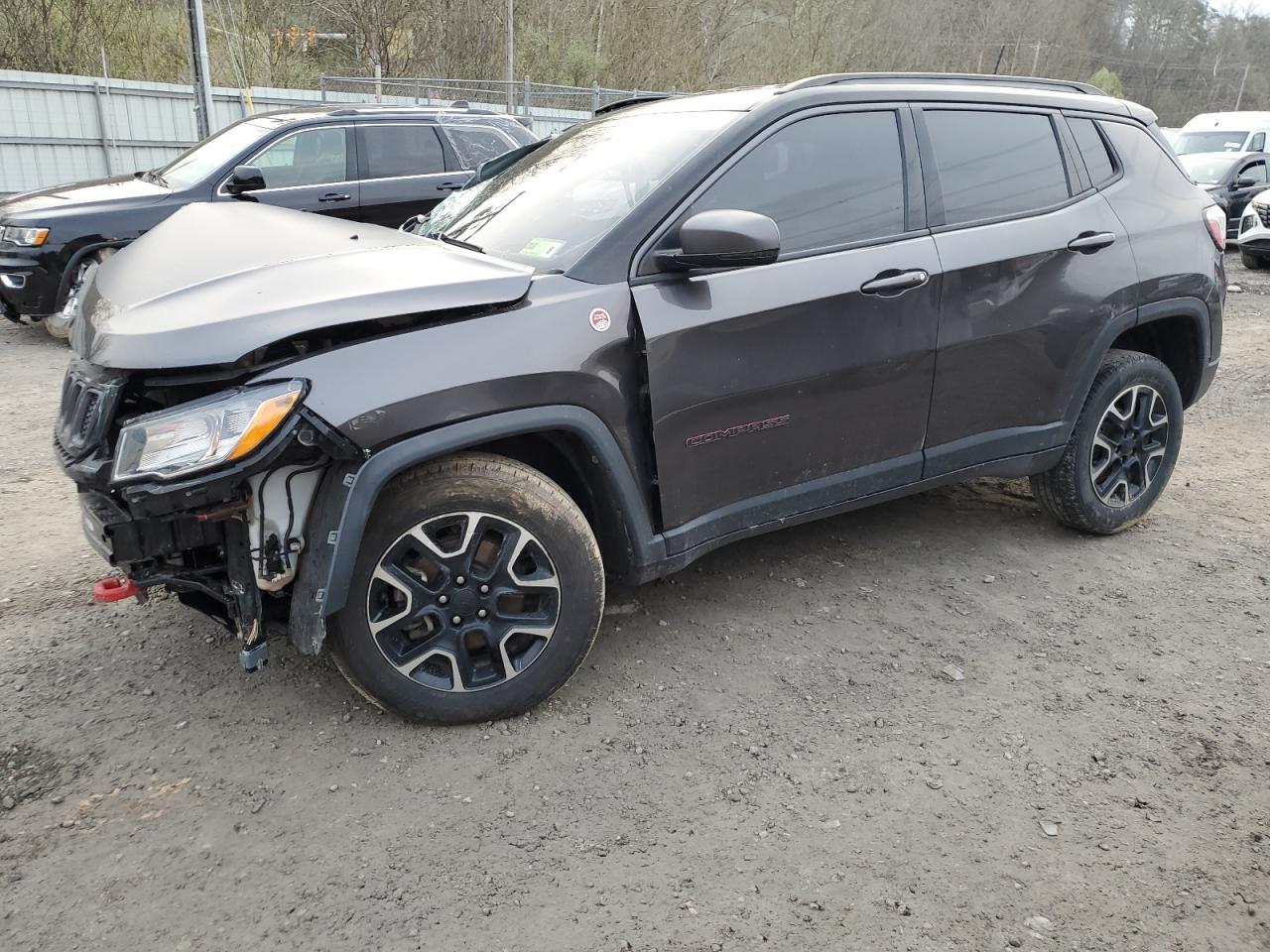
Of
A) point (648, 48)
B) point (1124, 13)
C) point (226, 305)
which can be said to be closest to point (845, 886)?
point (226, 305)

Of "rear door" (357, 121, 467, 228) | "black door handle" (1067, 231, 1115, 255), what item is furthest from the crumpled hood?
"rear door" (357, 121, 467, 228)

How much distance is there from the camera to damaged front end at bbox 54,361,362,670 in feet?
8.13

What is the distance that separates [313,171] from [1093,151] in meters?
6.34

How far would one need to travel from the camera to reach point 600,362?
9.76 ft

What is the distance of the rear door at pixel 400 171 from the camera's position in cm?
852

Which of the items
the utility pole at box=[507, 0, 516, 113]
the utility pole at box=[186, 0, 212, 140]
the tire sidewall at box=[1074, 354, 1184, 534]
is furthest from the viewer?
the utility pole at box=[507, 0, 516, 113]

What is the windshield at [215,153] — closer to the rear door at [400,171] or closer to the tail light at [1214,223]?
the rear door at [400,171]

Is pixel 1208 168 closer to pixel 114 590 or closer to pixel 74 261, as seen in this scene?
pixel 74 261

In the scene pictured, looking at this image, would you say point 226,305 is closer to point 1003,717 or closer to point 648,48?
point 1003,717

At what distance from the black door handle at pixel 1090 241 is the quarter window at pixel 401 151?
626 cm

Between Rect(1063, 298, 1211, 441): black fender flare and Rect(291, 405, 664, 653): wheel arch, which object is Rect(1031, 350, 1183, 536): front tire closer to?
Rect(1063, 298, 1211, 441): black fender flare

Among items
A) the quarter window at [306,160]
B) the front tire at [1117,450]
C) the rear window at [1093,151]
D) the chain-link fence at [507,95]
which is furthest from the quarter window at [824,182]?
Answer: the chain-link fence at [507,95]

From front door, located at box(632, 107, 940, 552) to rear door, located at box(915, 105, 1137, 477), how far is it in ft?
0.42

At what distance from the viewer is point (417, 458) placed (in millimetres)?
2705
